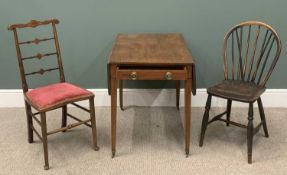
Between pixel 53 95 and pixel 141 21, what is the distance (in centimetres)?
111

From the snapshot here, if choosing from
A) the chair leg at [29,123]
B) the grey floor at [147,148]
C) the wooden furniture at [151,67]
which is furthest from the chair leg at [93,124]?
the chair leg at [29,123]

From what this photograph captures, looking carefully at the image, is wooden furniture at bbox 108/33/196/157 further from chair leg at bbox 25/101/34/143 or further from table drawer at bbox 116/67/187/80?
chair leg at bbox 25/101/34/143

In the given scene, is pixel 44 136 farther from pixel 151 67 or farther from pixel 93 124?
pixel 151 67

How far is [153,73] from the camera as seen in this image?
7.57 feet

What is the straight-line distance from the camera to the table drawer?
2291 millimetres

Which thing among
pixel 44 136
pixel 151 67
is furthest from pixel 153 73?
pixel 44 136

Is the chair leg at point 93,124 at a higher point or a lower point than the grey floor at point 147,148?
higher

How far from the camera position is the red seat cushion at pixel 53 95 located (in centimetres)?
239

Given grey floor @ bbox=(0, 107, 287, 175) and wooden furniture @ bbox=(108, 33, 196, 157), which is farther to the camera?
grey floor @ bbox=(0, 107, 287, 175)

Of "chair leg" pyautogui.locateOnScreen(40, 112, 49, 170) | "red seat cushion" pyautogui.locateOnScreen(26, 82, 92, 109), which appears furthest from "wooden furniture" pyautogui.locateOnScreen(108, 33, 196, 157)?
"chair leg" pyautogui.locateOnScreen(40, 112, 49, 170)

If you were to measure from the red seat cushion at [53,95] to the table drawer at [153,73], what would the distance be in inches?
14.3

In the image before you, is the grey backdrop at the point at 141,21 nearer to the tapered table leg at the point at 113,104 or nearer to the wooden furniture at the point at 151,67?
the wooden furniture at the point at 151,67

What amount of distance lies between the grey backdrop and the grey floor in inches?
20.1

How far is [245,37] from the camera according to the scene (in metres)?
3.13
